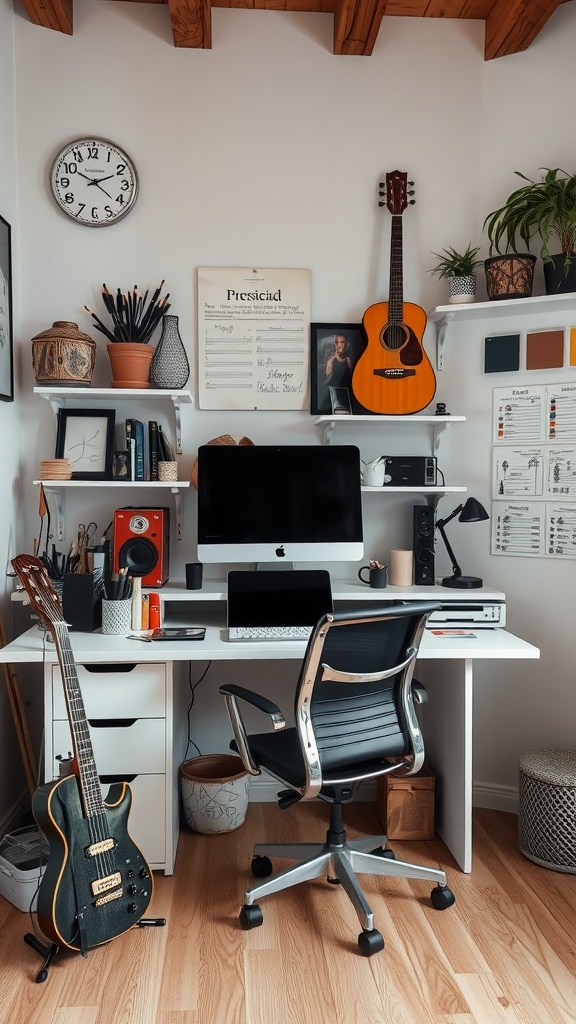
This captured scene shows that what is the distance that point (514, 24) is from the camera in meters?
2.76

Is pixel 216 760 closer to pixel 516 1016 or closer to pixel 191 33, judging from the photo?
pixel 516 1016

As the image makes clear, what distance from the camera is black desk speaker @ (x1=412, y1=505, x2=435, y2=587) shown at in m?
2.92

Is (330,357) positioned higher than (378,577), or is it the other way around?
(330,357)

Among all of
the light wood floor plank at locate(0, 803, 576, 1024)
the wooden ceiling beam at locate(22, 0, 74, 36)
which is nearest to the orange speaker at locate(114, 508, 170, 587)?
the light wood floor plank at locate(0, 803, 576, 1024)

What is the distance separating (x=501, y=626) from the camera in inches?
107

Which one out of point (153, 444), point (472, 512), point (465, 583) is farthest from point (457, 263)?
point (153, 444)

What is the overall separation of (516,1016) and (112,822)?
1107 mm

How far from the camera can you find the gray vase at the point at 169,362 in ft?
9.23

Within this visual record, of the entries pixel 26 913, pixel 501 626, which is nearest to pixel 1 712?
pixel 26 913

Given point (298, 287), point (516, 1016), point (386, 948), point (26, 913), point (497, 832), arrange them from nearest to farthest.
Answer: point (516, 1016) < point (386, 948) < point (26, 913) < point (497, 832) < point (298, 287)

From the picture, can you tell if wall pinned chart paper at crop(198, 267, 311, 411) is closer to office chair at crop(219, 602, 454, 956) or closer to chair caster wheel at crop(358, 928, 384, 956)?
office chair at crop(219, 602, 454, 956)

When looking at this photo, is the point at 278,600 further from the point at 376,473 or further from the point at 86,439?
the point at 86,439

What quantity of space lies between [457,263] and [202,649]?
5.68ft

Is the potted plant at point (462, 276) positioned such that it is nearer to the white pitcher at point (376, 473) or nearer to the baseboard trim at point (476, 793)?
the white pitcher at point (376, 473)
